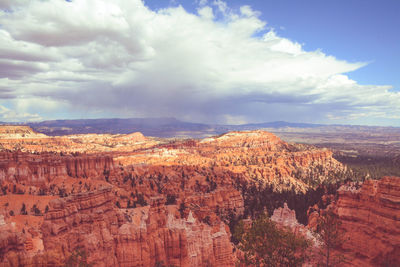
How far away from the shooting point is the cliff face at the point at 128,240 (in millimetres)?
20422

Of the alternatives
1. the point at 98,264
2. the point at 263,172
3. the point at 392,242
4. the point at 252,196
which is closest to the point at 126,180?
the point at 252,196

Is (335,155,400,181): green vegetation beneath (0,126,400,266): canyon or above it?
beneath

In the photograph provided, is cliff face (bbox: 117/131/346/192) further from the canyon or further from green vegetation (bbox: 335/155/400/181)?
green vegetation (bbox: 335/155/400/181)

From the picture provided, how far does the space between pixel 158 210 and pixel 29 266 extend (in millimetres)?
22433

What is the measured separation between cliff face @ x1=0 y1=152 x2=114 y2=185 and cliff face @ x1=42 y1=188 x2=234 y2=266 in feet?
133

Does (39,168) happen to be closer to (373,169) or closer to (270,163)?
(270,163)

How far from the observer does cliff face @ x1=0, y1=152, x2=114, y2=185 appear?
6066cm

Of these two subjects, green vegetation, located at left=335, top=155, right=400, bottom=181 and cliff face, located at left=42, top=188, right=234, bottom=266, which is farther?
green vegetation, located at left=335, top=155, right=400, bottom=181

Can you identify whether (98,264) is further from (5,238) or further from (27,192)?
(27,192)

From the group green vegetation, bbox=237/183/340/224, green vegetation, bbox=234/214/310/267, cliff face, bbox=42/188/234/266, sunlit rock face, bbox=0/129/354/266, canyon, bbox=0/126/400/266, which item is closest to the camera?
green vegetation, bbox=234/214/310/267

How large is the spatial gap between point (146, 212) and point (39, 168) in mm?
37566

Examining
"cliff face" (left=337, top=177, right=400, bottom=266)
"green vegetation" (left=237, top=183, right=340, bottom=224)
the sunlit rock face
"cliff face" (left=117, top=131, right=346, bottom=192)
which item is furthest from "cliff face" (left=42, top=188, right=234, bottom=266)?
"cliff face" (left=117, top=131, right=346, bottom=192)

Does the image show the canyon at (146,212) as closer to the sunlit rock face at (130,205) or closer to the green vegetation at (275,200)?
the sunlit rock face at (130,205)

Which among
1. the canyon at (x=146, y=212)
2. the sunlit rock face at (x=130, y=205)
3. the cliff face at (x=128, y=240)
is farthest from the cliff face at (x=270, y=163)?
the cliff face at (x=128, y=240)
